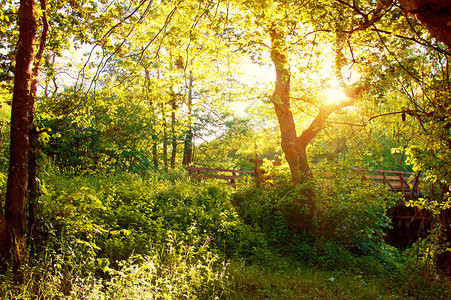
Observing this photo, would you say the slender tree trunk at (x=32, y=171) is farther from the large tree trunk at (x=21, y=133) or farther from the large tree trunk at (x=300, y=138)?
the large tree trunk at (x=300, y=138)

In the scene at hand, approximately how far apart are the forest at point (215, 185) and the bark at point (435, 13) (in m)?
0.01

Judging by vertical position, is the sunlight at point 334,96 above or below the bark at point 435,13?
above

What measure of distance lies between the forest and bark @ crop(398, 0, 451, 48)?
11 millimetres

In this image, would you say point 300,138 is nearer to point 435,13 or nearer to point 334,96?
point 334,96

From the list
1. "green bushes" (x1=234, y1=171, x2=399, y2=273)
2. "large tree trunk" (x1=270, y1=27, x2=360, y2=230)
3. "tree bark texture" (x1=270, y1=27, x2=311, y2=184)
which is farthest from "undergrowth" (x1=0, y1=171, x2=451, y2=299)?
"tree bark texture" (x1=270, y1=27, x2=311, y2=184)

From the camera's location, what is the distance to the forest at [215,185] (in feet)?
14.5

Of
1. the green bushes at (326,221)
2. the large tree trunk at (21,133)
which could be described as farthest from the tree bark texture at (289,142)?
the large tree trunk at (21,133)

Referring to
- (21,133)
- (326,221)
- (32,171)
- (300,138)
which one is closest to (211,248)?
(32,171)

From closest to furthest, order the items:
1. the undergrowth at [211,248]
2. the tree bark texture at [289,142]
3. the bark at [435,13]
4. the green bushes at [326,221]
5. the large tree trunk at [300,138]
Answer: the bark at [435,13]
the undergrowth at [211,248]
the green bushes at [326,221]
the large tree trunk at [300,138]
the tree bark texture at [289,142]

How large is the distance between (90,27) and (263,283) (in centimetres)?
536

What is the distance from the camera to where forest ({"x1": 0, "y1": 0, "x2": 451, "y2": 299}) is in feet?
14.5

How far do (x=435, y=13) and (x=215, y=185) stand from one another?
30.3ft

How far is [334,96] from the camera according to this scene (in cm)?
979

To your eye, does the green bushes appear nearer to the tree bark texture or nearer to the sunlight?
the tree bark texture
